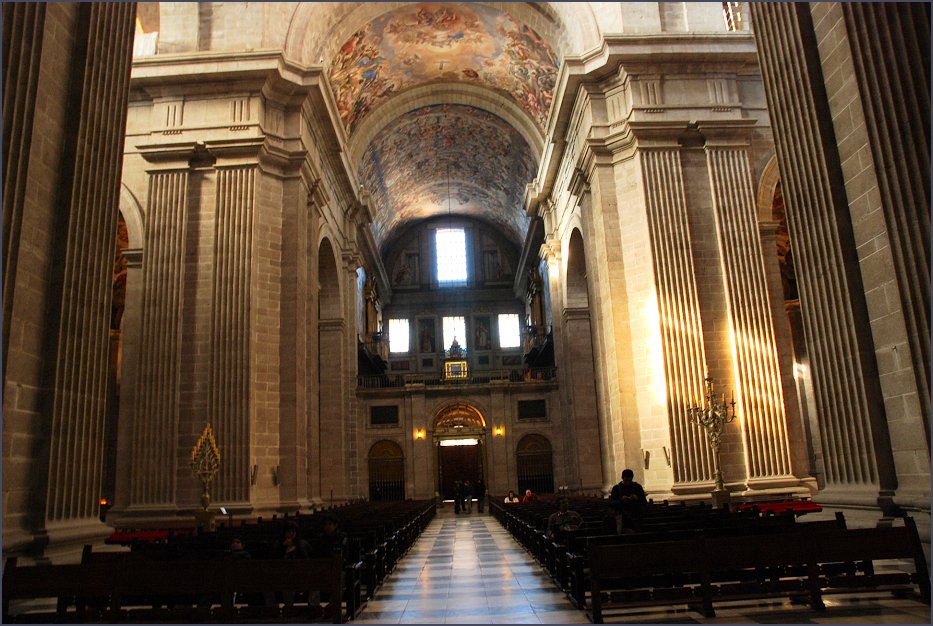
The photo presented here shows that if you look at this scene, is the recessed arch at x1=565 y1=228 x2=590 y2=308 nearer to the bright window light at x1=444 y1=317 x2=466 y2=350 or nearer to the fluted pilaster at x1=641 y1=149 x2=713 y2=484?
the fluted pilaster at x1=641 y1=149 x2=713 y2=484

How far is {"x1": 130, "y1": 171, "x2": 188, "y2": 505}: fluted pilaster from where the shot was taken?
13.8 metres

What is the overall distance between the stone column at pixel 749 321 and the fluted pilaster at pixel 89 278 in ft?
38.6

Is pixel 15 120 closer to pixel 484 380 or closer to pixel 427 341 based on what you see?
pixel 484 380

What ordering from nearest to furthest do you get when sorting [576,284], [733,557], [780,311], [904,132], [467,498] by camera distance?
[733,557]
[904,132]
[780,311]
[576,284]
[467,498]

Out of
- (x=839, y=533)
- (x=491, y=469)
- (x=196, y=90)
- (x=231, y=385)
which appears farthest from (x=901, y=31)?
(x=491, y=469)

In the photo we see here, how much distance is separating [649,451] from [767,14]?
900 cm

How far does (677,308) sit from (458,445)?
699 inches

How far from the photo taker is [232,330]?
14438mm

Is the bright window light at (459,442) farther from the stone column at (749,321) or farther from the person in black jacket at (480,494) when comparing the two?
the stone column at (749,321)

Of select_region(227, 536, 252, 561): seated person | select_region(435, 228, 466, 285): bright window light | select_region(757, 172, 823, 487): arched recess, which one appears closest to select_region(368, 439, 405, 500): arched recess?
select_region(435, 228, 466, 285): bright window light

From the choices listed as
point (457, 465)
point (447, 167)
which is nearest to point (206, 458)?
point (457, 465)

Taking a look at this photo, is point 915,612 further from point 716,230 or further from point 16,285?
point 716,230

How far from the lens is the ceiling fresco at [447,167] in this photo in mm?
27078

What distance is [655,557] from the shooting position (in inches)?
217
